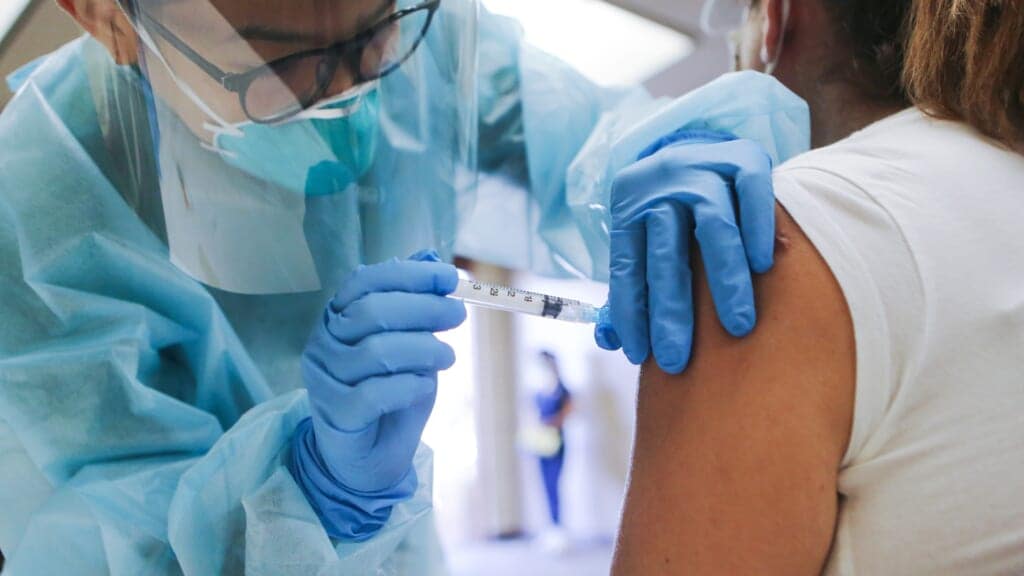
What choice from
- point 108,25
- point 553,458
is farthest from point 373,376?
point 553,458

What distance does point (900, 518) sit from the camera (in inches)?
21.9

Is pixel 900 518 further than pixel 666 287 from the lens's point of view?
No

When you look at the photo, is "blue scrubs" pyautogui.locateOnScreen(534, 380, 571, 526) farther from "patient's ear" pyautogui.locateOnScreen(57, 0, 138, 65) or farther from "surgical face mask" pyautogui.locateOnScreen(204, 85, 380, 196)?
"patient's ear" pyautogui.locateOnScreen(57, 0, 138, 65)

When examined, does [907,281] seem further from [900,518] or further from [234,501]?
[234,501]

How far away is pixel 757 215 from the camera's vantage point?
64 centimetres

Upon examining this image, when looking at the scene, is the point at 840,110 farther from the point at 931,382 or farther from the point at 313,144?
the point at 313,144

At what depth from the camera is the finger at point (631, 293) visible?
0.71 m

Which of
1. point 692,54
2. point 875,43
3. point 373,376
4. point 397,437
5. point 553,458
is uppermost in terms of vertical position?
point 875,43

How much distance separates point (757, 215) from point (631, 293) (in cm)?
15

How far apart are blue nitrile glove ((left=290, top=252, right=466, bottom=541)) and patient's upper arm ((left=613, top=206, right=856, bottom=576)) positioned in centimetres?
31

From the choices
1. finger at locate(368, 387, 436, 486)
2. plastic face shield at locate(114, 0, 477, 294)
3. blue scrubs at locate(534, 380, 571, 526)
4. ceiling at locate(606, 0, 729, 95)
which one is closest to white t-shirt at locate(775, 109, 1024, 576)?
finger at locate(368, 387, 436, 486)

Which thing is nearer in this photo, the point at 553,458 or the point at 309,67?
the point at 309,67

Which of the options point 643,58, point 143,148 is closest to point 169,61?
point 143,148

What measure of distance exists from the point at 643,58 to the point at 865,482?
8.28 ft
